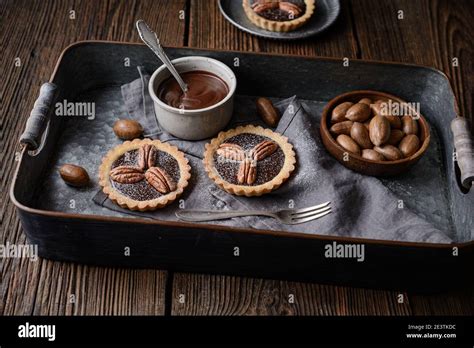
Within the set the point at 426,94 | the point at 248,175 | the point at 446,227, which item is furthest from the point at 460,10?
the point at 248,175

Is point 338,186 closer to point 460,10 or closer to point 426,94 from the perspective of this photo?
point 426,94

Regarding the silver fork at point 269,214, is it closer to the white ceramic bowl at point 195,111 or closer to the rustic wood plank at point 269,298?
the rustic wood plank at point 269,298

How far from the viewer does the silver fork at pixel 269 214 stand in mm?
1421

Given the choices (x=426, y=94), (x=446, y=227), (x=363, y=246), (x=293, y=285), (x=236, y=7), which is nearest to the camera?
(x=363, y=246)

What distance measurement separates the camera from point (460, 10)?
84.0 inches

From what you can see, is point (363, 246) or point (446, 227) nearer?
point (363, 246)

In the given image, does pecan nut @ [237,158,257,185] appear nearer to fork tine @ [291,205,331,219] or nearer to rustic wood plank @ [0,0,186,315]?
fork tine @ [291,205,331,219]

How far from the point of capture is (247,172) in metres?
1.51

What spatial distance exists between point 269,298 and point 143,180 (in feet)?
1.35

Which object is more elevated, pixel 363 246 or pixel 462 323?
pixel 363 246

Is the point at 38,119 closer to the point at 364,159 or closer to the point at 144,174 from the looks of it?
the point at 144,174

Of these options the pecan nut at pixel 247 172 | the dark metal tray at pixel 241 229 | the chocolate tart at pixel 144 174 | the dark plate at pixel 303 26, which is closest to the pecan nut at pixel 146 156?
the chocolate tart at pixel 144 174

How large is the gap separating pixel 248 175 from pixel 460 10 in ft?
3.68

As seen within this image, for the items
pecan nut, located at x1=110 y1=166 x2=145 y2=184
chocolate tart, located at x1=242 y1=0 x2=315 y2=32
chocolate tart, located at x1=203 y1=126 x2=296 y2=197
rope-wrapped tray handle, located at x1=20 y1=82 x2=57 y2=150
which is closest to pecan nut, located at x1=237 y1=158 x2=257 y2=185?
chocolate tart, located at x1=203 y1=126 x2=296 y2=197
